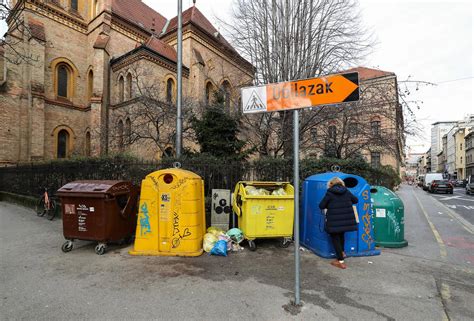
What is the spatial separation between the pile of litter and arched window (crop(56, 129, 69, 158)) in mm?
19575

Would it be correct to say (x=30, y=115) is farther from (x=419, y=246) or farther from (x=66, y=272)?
(x=419, y=246)

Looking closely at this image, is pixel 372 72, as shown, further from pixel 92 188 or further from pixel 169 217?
pixel 92 188

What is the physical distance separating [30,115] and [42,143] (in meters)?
2.08

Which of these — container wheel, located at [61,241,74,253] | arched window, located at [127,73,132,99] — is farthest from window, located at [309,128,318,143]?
arched window, located at [127,73,132,99]

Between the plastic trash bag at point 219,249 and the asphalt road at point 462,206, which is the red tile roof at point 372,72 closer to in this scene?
the asphalt road at point 462,206

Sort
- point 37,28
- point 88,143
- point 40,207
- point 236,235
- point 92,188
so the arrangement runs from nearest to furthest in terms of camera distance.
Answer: point 92,188
point 236,235
point 40,207
point 37,28
point 88,143

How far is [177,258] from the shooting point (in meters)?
4.85

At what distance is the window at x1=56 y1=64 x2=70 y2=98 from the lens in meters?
20.1

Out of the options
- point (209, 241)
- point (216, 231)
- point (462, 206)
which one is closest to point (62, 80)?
point (216, 231)

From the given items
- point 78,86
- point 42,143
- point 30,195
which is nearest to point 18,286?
point 30,195

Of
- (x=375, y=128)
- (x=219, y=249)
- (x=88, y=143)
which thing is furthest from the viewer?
(x=88, y=143)

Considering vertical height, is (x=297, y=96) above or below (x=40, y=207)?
above

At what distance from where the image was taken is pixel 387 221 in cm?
562

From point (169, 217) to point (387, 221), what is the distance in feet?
15.8
